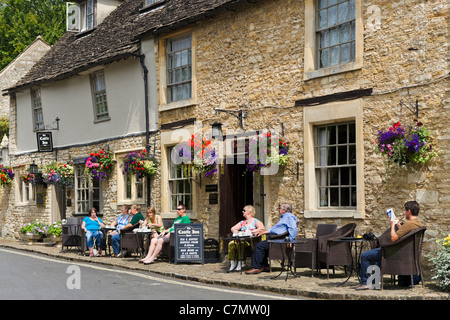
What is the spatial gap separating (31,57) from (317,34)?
20807 mm

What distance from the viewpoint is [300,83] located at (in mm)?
13445

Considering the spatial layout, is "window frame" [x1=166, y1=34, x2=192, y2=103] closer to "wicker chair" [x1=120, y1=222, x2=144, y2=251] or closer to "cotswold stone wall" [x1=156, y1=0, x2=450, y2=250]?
"cotswold stone wall" [x1=156, y1=0, x2=450, y2=250]

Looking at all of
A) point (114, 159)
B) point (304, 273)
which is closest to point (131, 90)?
point (114, 159)

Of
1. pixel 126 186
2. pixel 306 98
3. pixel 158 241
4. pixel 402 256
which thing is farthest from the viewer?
pixel 126 186

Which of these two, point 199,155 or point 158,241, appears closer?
point 158,241

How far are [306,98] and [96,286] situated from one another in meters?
5.55

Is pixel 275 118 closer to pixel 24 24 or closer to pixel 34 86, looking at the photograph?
pixel 34 86

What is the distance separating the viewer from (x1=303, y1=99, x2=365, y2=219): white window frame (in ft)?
39.7

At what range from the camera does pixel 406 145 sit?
36.2 ft

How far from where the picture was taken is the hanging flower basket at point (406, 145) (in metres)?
11.0

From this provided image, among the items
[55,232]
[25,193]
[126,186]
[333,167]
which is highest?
[333,167]

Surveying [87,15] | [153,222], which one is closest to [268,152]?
[153,222]

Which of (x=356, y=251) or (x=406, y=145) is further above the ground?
(x=406, y=145)

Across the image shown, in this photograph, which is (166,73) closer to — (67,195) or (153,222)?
(153,222)
